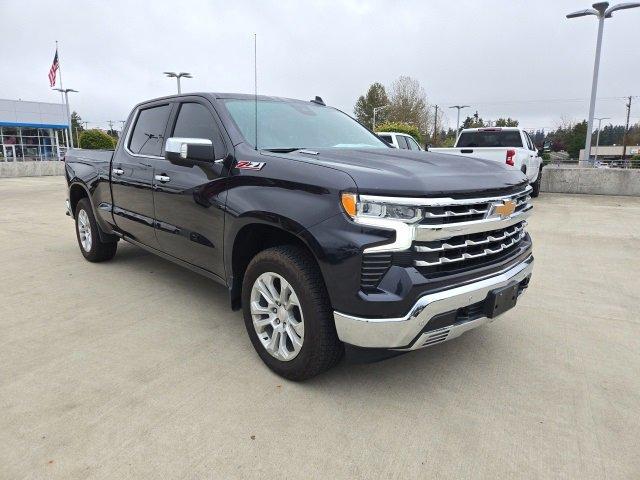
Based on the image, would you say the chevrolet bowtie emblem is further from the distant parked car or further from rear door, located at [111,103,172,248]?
the distant parked car

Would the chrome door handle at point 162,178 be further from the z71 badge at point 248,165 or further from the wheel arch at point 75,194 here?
the wheel arch at point 75,194

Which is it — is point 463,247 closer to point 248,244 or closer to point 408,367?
point 408,367

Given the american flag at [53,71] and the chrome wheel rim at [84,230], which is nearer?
the chrome wheel rim at [84,230]

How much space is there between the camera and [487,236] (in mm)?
2797

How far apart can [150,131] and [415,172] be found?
2.88m

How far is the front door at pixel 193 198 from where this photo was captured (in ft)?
11.0

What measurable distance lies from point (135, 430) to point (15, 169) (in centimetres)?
2387

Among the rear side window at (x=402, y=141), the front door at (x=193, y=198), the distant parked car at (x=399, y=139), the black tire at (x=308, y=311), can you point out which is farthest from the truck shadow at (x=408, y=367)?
the rear side window at (x=402, y=141)

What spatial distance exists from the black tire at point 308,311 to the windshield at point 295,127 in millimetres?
888

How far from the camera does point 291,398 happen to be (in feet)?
9.14

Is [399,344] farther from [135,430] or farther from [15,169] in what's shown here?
[15,169]

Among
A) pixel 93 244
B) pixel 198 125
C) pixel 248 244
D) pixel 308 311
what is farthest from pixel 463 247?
pixel 93 244

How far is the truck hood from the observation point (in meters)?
2.45

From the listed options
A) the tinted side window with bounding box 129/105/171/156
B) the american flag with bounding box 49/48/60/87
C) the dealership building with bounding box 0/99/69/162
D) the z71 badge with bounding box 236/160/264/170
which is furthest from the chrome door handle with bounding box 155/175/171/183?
the dealership building with bounding box 0/99/69/162
